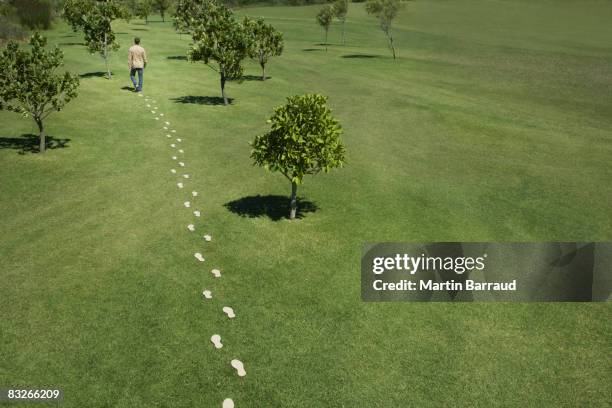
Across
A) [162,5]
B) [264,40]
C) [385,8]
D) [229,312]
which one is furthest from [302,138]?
[162,5]

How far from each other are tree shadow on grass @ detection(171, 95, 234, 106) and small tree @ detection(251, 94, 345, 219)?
17.3 metres

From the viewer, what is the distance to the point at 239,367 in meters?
9.28

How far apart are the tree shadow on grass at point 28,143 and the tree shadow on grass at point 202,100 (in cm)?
1018

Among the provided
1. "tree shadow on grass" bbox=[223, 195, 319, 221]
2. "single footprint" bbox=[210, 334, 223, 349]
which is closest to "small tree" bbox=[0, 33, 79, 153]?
"tree shadow on grass" bbox=[223, 195, 319, 221]

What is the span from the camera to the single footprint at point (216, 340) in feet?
32.4

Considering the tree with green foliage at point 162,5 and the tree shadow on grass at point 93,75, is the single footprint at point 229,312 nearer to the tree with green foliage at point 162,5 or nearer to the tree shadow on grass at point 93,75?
the tree shadow on grass at point 93,75

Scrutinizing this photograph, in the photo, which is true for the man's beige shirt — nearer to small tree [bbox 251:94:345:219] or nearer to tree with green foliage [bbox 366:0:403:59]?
small tree [bbox 251:94:345:219]

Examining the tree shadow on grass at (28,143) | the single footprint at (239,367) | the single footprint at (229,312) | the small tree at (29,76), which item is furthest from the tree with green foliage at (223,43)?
the single footprint at (239,367)

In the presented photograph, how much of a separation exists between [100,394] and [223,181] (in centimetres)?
1106

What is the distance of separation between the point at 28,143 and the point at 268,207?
12751 millimetres

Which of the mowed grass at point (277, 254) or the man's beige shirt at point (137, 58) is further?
the man's beige shirt at point (137, 58)

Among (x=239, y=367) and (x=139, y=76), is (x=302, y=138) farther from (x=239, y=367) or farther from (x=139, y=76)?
(x=139, y=76)

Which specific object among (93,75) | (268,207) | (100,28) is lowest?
(268,207)

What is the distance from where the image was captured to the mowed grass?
30.1ft
